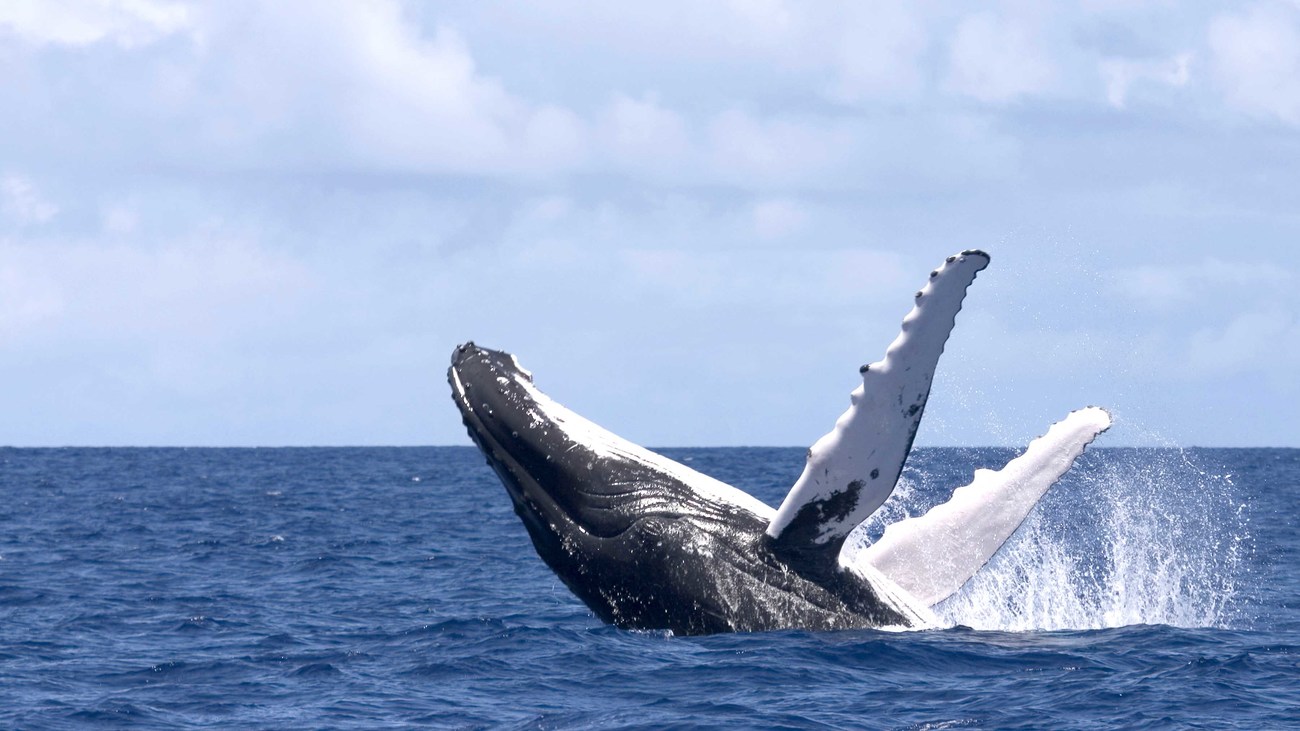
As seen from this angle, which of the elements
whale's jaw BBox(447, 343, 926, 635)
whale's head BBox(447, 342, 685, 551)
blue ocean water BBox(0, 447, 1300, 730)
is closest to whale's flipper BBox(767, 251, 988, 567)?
whale's jaw BBox(447, 343, 926, 635)

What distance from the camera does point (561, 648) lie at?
523 inches

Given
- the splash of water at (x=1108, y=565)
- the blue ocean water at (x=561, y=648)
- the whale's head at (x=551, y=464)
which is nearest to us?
the blue ocean water at (x=561, y=648)

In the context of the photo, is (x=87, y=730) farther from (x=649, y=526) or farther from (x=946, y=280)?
(x=946, y=280)

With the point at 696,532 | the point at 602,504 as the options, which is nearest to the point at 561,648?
the point at 602,504

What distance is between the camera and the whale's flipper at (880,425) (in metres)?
9.03

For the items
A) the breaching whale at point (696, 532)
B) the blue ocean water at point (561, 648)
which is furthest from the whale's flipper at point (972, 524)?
the blue ocean water at point (561, 648)

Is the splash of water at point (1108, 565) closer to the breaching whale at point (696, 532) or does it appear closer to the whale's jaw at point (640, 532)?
the breaching whale at point (696, 532)

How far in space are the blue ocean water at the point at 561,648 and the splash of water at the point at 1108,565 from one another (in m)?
0.07

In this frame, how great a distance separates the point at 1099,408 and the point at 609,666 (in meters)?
4.19

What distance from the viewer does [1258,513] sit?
33.3 metres

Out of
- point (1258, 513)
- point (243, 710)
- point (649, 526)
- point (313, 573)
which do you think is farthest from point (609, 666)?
point (1258, 513)

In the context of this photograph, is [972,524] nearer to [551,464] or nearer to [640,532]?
[640,532]

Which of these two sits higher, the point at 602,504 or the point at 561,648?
the point at 602,504

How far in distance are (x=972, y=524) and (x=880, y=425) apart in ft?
7.84
